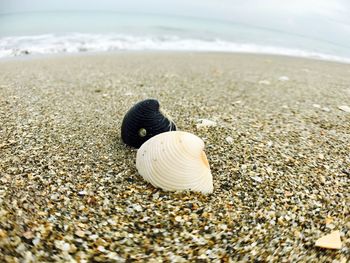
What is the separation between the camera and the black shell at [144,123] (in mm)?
3016

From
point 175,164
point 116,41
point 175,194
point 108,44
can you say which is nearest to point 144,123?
point 175,164

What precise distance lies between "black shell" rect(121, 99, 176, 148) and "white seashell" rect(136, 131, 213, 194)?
1.41 feet

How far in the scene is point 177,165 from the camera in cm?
244

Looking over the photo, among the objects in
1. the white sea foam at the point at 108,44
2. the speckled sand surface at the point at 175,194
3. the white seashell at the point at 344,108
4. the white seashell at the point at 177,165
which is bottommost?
the white sea foam at the point at 108,44

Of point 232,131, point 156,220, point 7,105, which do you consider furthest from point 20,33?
point 156,220

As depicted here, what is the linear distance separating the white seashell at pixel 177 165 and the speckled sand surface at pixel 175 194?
83 mm

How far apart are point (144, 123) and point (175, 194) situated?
0.86 m

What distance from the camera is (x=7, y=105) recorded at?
14.4ft

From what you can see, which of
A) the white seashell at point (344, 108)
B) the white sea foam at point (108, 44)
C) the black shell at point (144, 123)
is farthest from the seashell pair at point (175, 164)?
the white sea foam at point (108, 44)

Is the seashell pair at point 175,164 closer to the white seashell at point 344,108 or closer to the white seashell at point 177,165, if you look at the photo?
the white seashell at point 177,165

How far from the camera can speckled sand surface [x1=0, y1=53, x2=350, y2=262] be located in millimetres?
2020

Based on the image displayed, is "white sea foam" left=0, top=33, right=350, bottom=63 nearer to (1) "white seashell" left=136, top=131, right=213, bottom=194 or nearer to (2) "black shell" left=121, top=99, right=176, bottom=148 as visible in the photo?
(2) "black shell" left=121, top=99, right=176, bottom=148

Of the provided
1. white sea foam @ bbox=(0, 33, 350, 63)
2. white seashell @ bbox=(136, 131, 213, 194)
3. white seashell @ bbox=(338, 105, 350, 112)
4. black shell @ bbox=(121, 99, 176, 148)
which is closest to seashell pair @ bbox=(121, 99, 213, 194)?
white seashell @ bbox=(136, 131, 213, 194)

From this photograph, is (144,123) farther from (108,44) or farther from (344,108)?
(108,44)
